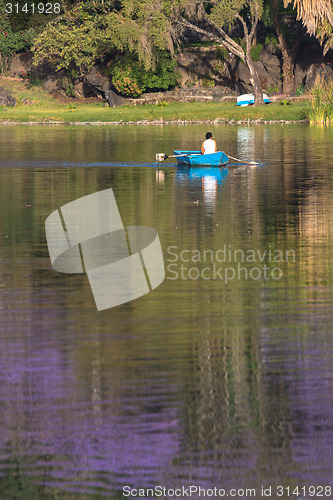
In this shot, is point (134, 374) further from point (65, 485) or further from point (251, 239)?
point (251, 239)

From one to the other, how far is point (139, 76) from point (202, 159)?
40.1m

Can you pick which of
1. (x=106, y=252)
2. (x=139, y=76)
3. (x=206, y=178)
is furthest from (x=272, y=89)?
(x=106, y=252)

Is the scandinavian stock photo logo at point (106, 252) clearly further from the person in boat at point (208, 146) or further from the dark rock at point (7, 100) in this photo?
the dark rock at point (7, 100)

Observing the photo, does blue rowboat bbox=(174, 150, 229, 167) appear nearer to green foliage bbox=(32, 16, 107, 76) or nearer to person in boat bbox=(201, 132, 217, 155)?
person in boat bbox=(201, 132, 217, 155)

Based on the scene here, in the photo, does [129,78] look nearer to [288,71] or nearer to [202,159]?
[288,71]

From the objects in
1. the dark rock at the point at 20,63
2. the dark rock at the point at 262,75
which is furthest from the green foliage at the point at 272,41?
the dark rock at the point at 20,63

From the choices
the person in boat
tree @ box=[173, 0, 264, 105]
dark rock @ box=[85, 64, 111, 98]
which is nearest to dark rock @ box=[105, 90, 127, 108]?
dark rock @ box=[85, 64, 111, 98]

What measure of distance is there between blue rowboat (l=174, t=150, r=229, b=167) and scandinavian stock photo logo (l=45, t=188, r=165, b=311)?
11.9 meters

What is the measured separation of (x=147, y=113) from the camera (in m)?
69.8

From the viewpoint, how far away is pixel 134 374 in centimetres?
1067

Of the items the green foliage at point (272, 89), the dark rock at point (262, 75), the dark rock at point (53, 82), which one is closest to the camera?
the dark rock at point (262, 75)

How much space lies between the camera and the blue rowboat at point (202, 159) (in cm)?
3622

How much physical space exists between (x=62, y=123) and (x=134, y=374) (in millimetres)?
60618

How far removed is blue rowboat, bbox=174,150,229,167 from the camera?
1426 inches
